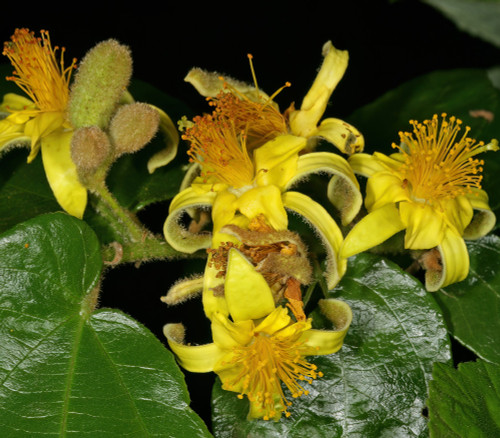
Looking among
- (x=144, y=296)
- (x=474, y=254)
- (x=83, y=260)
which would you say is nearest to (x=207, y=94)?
(x=83, y=260)

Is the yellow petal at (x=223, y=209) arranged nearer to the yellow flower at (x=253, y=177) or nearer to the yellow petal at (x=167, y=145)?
the yellow flower at (x=253, y=177)

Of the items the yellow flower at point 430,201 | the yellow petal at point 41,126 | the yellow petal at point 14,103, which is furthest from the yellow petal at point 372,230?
the yellow petal at point 14,103

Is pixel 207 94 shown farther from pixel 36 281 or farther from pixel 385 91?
pixel 385 91

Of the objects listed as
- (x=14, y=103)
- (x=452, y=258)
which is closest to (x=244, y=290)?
(x=452, y=258)

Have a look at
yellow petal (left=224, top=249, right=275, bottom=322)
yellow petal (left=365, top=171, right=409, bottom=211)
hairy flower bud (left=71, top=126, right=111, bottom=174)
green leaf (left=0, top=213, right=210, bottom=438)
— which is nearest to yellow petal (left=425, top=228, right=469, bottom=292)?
Answer: yellow petal (left=365, top=171, right=409, bottom=211)

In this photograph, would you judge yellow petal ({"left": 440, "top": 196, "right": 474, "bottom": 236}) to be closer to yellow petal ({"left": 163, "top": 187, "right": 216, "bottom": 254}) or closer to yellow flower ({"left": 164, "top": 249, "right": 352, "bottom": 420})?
yellow flower ({"left": 164, "top": 249, "right": 352, "bottom": 420})

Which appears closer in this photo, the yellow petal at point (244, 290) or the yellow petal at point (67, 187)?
the yellow petal at point (244, 290)
